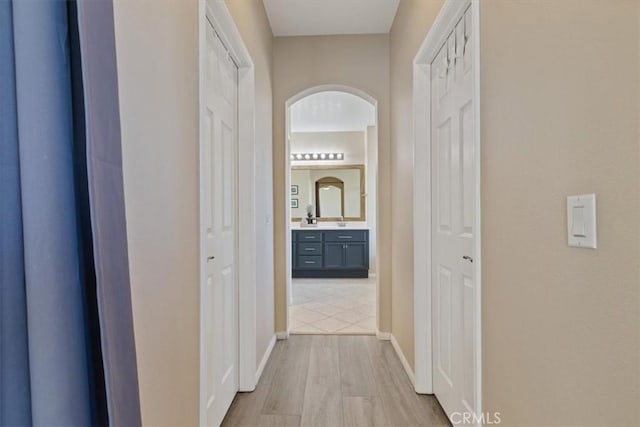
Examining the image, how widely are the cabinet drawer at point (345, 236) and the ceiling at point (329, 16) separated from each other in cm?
348

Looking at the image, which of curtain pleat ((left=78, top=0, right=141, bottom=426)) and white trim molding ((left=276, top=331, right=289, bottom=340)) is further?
white trim molding ((left=276, top=331, right=289, bottom=340))

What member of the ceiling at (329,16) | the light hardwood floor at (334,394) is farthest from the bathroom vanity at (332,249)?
the ceiling at (329,16)

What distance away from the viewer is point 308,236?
6.08 meters

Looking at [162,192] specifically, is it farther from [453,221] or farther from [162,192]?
[453,221]

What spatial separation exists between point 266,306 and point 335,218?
4.03 meters

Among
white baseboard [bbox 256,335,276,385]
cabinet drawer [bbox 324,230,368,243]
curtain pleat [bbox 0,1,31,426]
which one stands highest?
curtain pleat [bbox 0,1,31,426]

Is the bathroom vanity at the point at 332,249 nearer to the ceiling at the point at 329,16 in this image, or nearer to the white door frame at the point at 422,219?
the ceiling at the point at 329,16

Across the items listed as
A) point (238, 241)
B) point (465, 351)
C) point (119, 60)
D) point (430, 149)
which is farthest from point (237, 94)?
point (465, 351)

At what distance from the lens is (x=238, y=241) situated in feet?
7.41

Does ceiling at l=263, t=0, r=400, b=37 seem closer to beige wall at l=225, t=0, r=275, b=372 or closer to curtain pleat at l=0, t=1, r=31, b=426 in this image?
beige wall at l=225, t=0, r=275, b=372

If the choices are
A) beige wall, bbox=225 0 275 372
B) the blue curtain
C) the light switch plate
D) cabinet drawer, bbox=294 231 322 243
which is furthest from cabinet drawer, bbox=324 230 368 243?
the blue curtain

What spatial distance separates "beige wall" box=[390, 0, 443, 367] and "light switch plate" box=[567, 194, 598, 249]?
4.98ft

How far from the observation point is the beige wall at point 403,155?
2354mm

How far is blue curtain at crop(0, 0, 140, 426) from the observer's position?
23.1 inches
